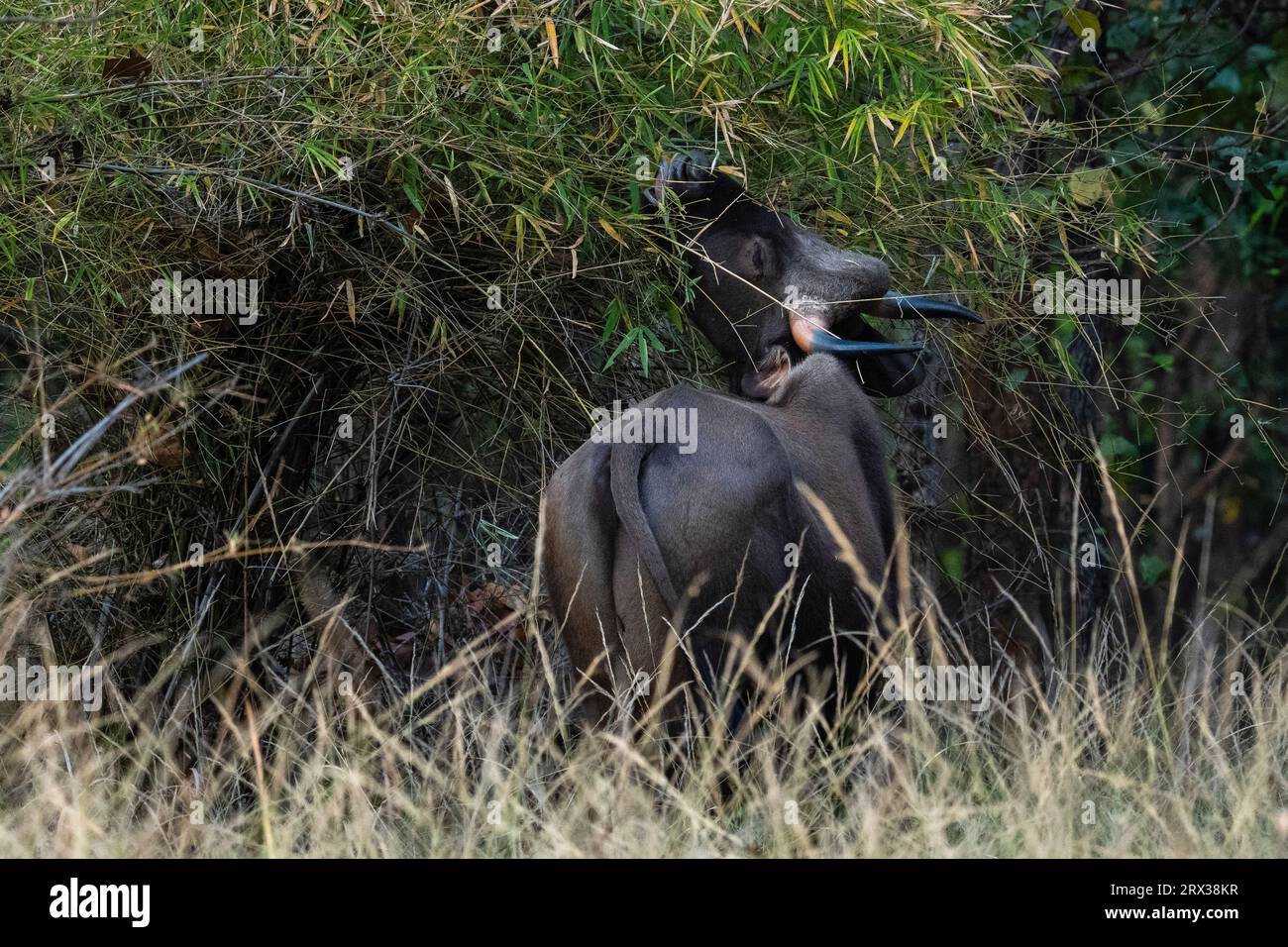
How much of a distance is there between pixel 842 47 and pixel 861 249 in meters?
1.11

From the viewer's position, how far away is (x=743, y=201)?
4379mm

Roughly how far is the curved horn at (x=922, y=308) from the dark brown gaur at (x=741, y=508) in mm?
36

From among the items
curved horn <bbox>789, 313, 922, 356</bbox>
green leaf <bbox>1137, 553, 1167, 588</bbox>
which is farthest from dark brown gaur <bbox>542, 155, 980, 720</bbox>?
green leaf <bbox>1137, 553, 1167, 588</bbox>

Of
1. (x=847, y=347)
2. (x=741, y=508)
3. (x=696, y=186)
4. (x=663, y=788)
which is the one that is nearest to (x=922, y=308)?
(x=847, y=347)

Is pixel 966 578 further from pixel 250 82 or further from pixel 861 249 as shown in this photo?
pixel 250 82

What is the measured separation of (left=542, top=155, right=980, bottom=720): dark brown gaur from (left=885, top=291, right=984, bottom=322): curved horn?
0.04 metres

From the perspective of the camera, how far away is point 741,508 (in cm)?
373

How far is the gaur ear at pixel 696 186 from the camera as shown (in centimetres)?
424

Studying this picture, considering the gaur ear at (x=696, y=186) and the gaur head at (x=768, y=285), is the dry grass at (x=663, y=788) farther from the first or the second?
the gaur ear at (x=696, y=186)

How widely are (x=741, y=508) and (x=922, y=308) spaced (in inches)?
41.8

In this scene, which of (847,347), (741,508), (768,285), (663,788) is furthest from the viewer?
(768,285)

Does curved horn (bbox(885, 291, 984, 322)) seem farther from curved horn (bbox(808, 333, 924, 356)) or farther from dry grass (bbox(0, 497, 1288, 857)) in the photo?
dry grass (bbox(0, 497, 1288, 857))

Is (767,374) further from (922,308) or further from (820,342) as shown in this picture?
(922,308)

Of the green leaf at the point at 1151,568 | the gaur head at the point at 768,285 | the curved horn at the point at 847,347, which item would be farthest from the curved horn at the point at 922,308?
the green leaf at the point at 1151,568
